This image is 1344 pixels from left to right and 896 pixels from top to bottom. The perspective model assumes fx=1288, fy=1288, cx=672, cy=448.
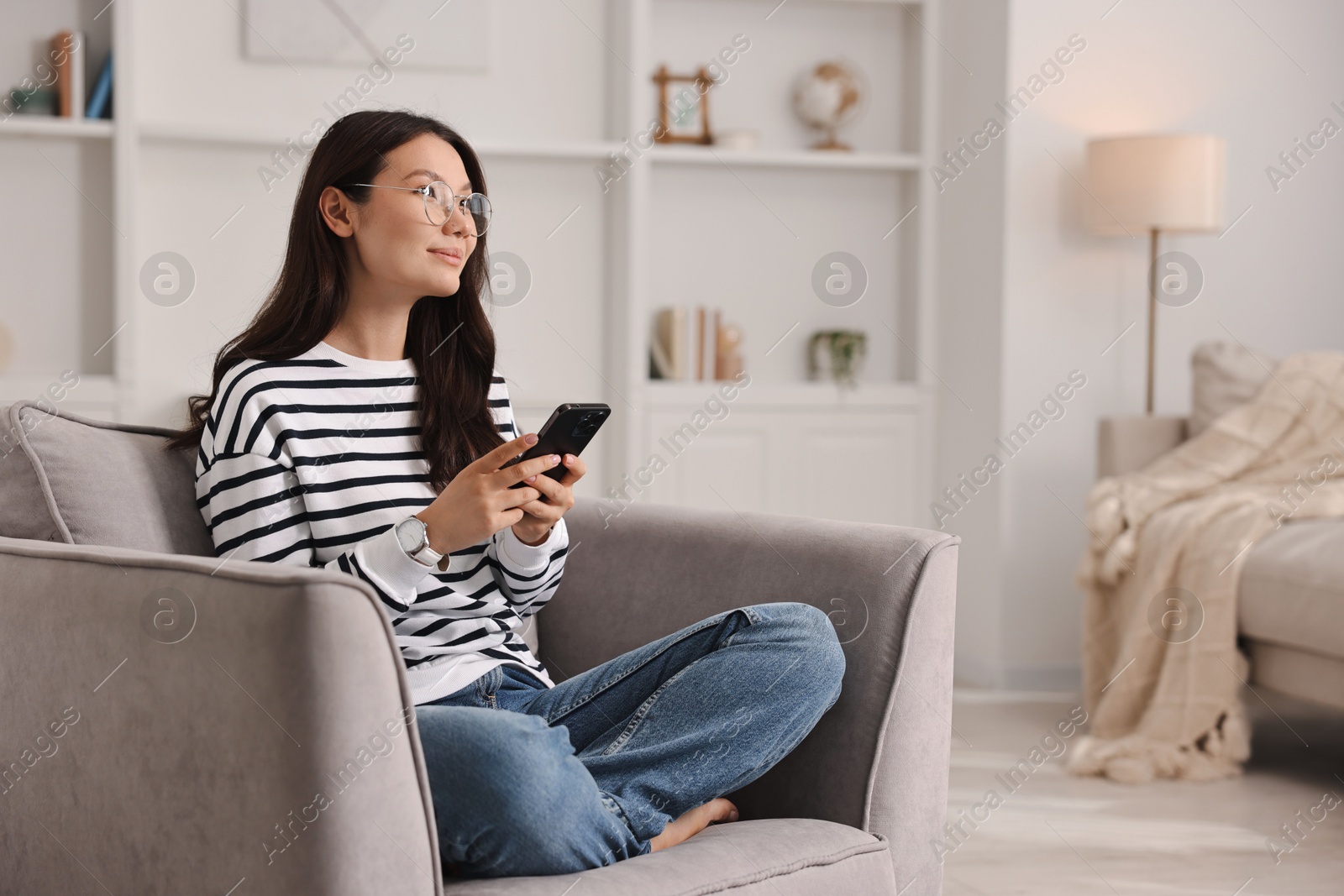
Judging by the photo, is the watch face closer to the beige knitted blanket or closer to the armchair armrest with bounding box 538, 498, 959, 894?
the armchair armrest with bounding box 538, 498, 959, 894

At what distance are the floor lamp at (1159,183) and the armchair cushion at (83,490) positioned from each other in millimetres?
2647

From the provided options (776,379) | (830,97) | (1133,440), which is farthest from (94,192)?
(1133,440)

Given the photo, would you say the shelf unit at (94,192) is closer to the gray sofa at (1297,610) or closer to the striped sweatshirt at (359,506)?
the striped sweatshirt at (359,506)

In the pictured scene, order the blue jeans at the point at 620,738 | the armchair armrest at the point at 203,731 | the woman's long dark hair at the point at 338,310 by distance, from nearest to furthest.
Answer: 1. the armchair armrest at the point at 203,731
2. the blue jeans at the point at 620,738
3. the woman's long dark hair at the point at 338,310

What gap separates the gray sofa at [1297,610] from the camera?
2.48 metres

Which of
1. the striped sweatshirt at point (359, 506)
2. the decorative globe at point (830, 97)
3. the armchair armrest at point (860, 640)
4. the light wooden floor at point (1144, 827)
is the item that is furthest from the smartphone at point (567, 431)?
the decorative globe at point (830, 97)

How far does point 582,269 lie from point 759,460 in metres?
0.76

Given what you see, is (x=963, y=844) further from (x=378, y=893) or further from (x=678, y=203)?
(x=678, y=203)

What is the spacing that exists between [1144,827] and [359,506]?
1.63 meters

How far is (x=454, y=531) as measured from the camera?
1.26 m

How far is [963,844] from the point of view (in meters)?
2.20

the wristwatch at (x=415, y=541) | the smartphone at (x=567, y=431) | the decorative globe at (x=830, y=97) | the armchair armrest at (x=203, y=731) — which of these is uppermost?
the decorative globe at (x=830, y=97)

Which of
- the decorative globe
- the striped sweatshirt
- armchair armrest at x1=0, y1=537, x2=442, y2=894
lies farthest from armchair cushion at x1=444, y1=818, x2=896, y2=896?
the decorative globe

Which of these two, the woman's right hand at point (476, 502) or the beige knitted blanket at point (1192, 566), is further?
the beige knitted blanket at point (1192, 566)
